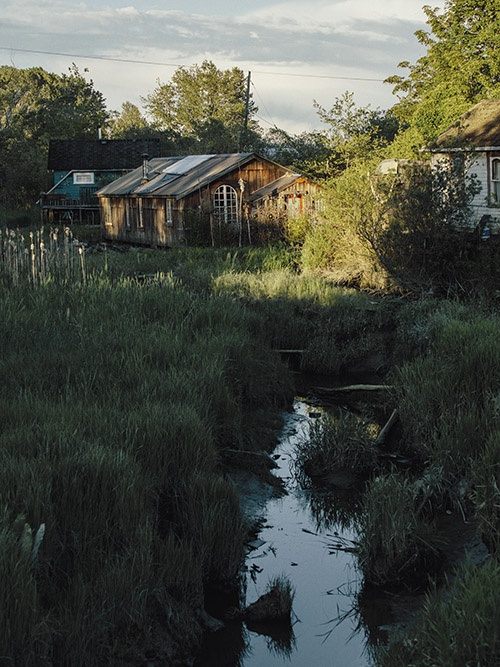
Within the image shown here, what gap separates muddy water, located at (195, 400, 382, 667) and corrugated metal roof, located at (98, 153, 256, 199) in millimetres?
22747

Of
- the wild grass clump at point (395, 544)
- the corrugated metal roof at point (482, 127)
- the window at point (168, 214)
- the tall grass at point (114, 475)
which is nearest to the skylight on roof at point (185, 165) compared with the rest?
the window at point (168, 214)

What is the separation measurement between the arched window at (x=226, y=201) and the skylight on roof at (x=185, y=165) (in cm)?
313

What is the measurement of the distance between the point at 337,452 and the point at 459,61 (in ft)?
92.4

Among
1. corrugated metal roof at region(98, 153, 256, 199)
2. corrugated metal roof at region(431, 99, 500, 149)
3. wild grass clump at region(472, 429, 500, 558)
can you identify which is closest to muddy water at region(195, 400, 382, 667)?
wild grass clump at region(472, 429, 500, 558)

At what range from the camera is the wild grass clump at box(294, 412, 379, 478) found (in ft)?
29.9

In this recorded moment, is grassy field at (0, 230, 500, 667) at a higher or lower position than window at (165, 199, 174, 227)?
lower

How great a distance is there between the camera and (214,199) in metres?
31.0

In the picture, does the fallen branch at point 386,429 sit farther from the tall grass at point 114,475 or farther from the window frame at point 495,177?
the window frame at point 495,177

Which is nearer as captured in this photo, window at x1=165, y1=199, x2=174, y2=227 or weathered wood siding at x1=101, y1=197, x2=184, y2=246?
weathered wood siding at x1=101, y1=197, x2=184, y2=246

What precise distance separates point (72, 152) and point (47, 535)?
5211 centimetres

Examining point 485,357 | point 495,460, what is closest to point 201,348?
point 485,357

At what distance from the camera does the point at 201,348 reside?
10.6 m

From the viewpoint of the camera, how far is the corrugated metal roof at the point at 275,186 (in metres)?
30.0

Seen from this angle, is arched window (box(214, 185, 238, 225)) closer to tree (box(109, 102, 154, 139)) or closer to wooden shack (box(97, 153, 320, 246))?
wooden shack (box(97, 153, 320, 246))
